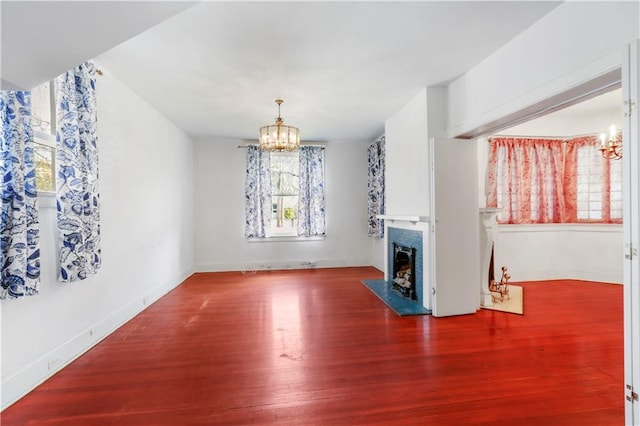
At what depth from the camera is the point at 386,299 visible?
3.86 metres

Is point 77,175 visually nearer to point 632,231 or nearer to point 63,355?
point 63,355

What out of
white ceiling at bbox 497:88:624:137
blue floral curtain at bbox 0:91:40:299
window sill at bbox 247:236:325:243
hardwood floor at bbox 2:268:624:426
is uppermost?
white ceiling at bbox 497:88:624:137

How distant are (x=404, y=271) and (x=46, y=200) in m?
3.99

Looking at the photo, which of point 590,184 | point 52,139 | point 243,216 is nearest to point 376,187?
point 243,216

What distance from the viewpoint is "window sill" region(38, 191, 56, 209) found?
210 cm

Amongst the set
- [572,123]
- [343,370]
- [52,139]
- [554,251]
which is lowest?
[343,370]

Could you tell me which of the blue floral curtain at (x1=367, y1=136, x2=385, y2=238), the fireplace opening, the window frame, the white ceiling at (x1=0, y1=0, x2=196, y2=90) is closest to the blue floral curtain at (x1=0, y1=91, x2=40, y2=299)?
the window frame

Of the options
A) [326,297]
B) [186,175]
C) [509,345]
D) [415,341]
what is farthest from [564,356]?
[186,175]

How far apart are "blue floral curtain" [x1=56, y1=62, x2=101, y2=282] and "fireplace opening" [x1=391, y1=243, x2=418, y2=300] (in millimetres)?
3500

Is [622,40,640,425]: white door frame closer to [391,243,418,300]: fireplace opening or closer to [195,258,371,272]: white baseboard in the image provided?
[391,243,418,300]: fireplace opening

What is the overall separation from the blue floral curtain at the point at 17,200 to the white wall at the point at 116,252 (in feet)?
0.66

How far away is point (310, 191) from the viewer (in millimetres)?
5977

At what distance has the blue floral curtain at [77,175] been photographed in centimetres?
220

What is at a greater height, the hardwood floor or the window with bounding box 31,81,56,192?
the window with bounding box 31,81,56,192
